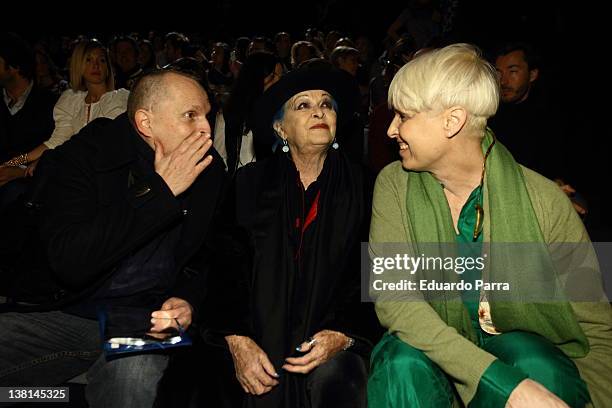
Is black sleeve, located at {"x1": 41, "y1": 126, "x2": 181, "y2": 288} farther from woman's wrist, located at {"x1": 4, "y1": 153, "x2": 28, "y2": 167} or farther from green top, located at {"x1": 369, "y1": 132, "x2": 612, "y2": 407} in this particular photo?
woman's wrist, located at {"x1": 4, "y1": 153, "x2": 28, "y2": 167}

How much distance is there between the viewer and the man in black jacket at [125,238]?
2.45 metres

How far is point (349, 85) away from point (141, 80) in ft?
3.56

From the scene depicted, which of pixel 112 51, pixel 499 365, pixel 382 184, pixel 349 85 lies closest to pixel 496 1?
pixel 112 51

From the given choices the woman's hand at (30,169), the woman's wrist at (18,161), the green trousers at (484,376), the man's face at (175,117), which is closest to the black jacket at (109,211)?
the man's face at (175,117)

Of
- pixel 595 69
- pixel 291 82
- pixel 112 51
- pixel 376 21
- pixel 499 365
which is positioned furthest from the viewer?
pixel 376 21

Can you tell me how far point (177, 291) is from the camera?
281 centimetres

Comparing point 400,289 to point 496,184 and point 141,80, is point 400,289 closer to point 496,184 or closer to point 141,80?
point 496,184

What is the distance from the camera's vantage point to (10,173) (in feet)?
16.1

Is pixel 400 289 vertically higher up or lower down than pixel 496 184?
lower down

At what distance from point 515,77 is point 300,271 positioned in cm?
260

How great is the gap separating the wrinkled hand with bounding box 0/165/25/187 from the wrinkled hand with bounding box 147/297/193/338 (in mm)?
2807

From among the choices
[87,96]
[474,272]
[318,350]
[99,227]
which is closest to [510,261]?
[474,272]

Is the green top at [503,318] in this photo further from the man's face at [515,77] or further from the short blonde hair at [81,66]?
the short blonde hair at [81,66]

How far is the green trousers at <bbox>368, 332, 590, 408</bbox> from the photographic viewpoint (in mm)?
2129
